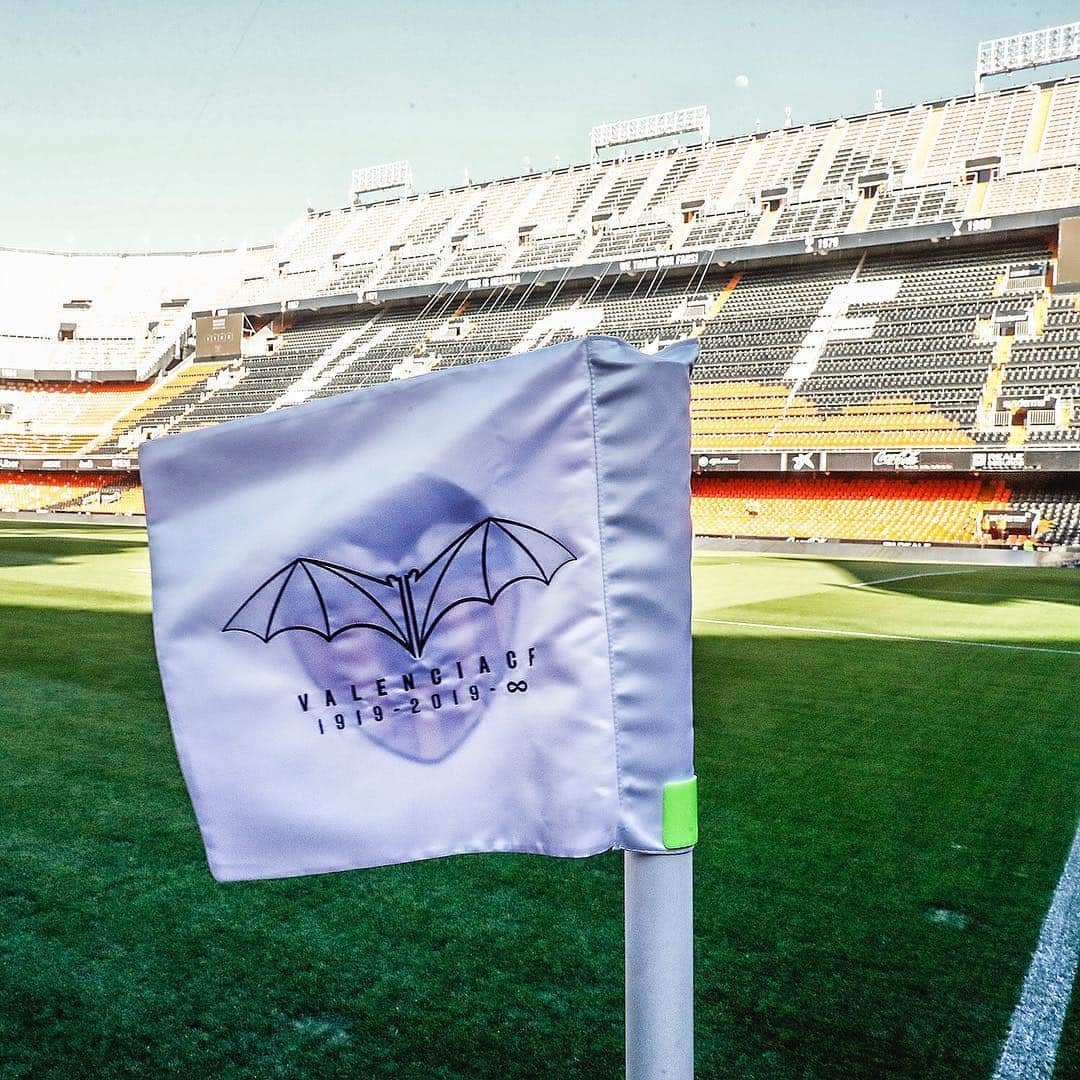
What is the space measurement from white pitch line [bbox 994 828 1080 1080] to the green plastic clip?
1.84 metres

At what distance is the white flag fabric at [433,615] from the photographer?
1240 millimetres

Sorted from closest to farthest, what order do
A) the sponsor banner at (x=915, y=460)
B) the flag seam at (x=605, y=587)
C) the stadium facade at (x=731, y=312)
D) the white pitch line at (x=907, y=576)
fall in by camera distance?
the flag seam at (x=605, y=587), the white pitch line at (x=907, y=576), the sponsor banner at (x=915, y=460), the stadium facade at (x=731, y=312)

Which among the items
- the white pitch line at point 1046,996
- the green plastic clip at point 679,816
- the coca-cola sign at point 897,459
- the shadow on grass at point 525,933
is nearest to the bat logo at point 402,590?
the green plastic clip at point 679,816

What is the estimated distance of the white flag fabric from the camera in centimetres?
124

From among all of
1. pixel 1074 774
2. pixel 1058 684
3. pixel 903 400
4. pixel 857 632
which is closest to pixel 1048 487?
pixel 903 400

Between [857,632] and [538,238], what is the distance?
32778 millimetres

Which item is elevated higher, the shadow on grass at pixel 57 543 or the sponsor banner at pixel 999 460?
the sponsor banner at pixel 999 460

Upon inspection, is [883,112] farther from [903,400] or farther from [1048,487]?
[1048,487]

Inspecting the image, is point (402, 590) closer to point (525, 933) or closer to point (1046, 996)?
point (525, 933)

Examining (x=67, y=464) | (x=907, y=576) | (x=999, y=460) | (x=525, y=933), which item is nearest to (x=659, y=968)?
(x=525, y=933)

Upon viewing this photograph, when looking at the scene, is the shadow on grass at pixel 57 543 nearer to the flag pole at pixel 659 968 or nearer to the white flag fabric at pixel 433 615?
the white flag fabric at pixel 433 615

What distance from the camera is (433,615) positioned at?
51.3 inches

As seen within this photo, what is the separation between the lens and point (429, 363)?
121ft

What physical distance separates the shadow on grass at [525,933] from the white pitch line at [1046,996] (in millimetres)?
47
